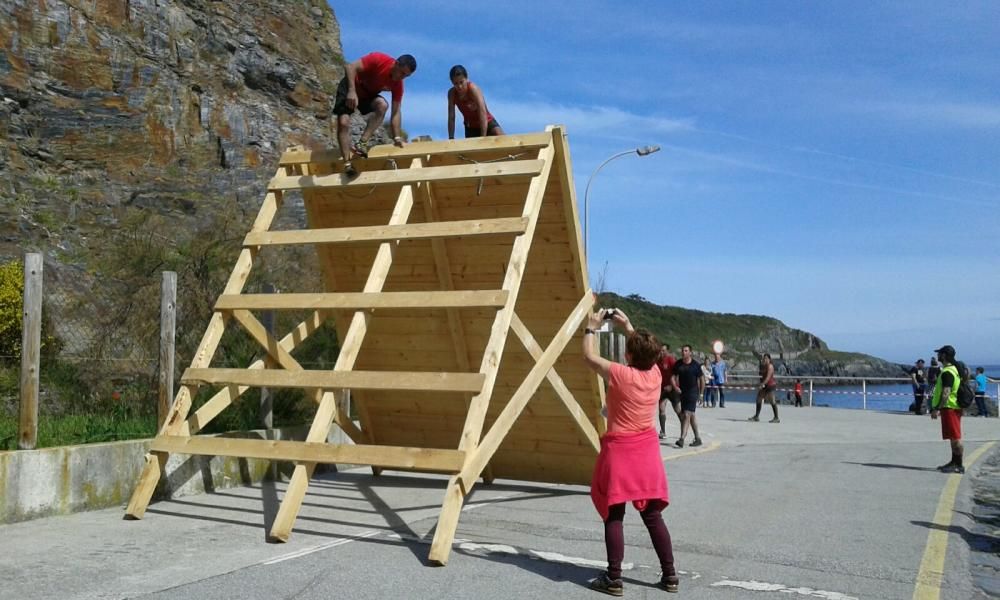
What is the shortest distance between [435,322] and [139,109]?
34.7m

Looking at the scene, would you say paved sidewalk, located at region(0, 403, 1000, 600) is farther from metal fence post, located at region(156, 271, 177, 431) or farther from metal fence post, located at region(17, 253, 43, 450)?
metal fence post, located at region(156, 271, 177, 431)

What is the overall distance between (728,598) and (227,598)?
285cm

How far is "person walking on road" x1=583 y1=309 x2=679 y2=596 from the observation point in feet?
17.2

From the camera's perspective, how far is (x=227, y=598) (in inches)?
190

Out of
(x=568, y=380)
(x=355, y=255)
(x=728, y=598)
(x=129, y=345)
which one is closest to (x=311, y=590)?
(x=728, y=598)

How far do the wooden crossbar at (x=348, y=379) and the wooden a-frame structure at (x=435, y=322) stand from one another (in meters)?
0.01

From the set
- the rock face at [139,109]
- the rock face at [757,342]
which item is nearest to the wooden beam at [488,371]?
the rock face at [139,109]

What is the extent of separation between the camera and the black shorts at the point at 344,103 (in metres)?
8.50

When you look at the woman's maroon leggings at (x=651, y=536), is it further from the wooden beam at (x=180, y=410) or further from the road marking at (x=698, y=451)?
the road marking at (x=698, y=451)

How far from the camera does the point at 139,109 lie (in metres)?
39.2

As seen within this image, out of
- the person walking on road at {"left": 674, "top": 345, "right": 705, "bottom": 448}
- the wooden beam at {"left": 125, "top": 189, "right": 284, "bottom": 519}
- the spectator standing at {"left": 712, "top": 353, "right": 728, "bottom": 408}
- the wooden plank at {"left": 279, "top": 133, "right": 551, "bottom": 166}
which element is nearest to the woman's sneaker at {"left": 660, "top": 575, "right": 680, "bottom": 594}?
the wooden plank at {"left": 279, "top": 133, "right": 551, "bottom": 166}

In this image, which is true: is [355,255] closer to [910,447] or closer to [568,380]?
[568,380]

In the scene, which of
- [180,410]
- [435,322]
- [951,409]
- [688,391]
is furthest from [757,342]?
[180,410]

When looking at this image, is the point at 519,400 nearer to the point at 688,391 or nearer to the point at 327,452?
the point at 327,452
